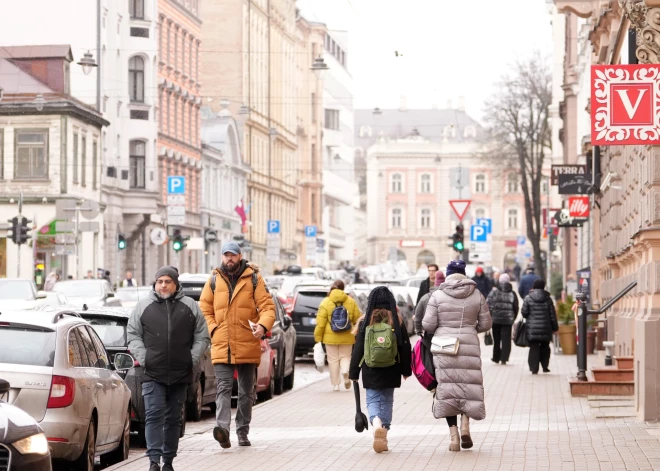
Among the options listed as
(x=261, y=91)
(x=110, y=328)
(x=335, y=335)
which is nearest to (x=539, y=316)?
(x=335, y=335)

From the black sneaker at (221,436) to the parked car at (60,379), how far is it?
4.71ft

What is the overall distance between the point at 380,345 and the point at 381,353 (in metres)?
0.08

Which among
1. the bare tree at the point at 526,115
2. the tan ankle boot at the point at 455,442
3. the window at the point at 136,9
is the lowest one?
the tan ankle boot at the point at 455,442

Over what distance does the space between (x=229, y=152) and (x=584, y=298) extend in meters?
69.6

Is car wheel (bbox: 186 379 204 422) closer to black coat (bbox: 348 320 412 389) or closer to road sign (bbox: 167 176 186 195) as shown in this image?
black coat (bbox: 348 320 412 389)

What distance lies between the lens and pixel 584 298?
2222 centimetres

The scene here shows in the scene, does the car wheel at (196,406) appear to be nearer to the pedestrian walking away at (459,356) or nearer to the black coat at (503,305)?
the pedestrian walking away at (459,356)

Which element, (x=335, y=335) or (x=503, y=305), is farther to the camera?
(x=503, y=305)

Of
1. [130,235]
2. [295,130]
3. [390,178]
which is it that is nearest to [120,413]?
[130,235]

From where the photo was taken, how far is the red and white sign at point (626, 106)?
15.9 meters

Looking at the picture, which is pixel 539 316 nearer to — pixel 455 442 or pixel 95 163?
pixel 455 442

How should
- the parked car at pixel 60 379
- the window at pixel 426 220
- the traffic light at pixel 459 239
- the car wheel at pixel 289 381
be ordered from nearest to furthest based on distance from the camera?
the parked car at pixel 60 379 → the car wheel at pixel 289 381 → the traffic light at pixel 459 239 → the window at pixel 426 220

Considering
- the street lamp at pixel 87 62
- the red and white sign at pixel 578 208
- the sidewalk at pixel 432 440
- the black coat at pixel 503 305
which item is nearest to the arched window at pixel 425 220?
the street lamp at pixel 87 62

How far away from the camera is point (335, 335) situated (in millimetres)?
24219
